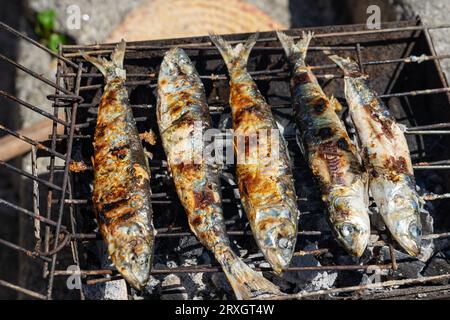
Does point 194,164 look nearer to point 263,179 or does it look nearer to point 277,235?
point 263,179

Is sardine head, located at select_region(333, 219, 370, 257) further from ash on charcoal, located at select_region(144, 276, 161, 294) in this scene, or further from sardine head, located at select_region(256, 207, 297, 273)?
ash on charcoal, located at select_region(144, 276, 161, 294)

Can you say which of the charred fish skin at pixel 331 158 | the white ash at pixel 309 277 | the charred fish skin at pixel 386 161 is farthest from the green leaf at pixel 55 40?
the white ash at pixel 309 277

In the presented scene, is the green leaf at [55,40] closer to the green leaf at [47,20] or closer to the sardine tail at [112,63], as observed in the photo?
the green leaf at [47,20]

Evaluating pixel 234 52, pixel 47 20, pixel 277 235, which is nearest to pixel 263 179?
pixel 277 235

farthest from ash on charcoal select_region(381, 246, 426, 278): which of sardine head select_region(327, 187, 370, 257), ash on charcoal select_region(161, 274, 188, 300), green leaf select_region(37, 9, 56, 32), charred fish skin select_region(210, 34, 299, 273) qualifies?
green leaf select_region(37, 9, 56, 32)

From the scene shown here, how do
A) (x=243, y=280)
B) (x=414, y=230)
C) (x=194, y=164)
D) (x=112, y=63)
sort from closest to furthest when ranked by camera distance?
(x=243, y=280), (x=414, y=230), (x=194, y=164), (x=112, y=63)

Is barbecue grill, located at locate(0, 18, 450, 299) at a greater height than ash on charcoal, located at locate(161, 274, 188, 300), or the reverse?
barbecue grill, located at locate(0, 18, 450, 299)

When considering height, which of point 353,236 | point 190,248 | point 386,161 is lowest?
point 190,248
